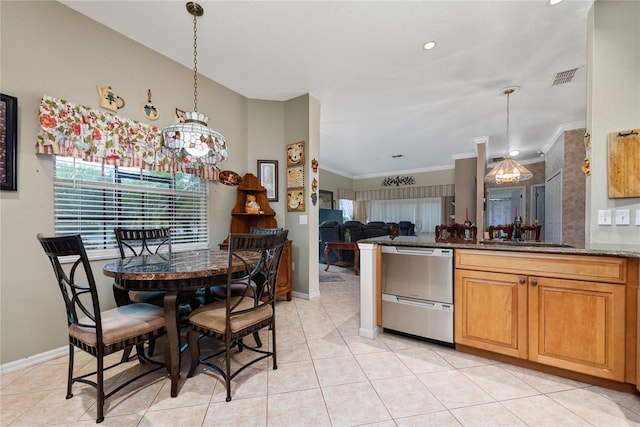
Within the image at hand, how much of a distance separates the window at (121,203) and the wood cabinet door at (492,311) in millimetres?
2845

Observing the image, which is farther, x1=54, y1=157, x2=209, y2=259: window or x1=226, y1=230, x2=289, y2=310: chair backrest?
x1=54, y1=157, x2=209, y2=259: window

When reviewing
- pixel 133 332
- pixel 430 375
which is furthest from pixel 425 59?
pixel 133 332

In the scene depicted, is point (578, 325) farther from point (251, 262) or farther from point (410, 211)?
point (410, 211)

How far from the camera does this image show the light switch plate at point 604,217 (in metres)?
1.90

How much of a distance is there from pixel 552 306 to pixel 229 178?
333 centimetres

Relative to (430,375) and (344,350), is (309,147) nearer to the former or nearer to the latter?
(344,350)

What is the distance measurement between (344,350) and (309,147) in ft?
8.17

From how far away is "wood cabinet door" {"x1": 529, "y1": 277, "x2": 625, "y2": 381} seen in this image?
1559 millimetres

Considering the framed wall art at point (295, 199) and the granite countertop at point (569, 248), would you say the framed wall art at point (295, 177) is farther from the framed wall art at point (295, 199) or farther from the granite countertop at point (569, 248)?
the granite countertop at point (569, 248)

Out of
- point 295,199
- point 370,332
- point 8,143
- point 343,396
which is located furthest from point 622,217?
point 8,143

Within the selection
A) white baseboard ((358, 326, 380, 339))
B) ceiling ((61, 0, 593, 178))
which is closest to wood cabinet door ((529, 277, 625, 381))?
white baseboard ((358, 326, 380, 339))

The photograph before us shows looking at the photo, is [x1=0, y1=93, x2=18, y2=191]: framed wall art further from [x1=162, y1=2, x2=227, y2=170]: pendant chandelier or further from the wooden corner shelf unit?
the wooden corner shelf unit

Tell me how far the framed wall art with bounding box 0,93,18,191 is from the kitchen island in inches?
122

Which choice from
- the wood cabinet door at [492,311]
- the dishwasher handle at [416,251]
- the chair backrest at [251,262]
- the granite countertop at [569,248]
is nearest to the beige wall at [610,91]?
the granite countertop at [569,248]
